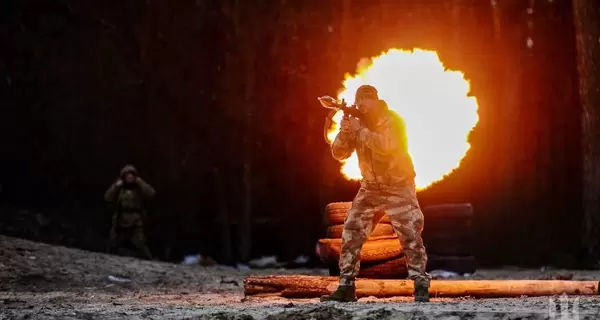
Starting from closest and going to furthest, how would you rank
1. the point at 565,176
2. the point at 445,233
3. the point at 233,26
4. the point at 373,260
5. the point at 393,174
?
the point at 393,174, the point at 373,260, the point at 445,233, the point at 565,176, the point at 233,26

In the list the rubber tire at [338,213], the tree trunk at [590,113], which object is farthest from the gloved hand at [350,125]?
the tree trunk at [590,113]

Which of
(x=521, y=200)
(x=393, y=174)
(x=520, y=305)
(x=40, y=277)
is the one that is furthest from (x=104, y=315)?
(x=521, y=200)

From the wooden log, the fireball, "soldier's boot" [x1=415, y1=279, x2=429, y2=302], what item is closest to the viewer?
"soldier's boot" [x1=415, y1=279, x2=429, y2=302]

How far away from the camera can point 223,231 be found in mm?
18203

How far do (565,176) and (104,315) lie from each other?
1290 centimetres

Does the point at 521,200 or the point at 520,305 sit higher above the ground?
the point at 521,200

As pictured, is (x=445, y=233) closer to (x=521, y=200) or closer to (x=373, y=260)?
(x=521, y=200)

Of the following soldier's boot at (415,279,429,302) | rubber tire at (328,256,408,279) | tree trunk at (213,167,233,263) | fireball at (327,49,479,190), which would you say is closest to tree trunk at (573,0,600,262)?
fireball at (327,49,479,190)

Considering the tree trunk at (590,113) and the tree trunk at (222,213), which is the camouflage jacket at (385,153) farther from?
the tree trunk at (222,213)

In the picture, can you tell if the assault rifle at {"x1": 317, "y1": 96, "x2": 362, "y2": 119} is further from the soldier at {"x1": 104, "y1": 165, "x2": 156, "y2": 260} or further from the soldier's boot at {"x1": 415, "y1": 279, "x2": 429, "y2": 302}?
the soldier at {"x1": 104, "y1": 165, "x2": 156, "y2": 260}

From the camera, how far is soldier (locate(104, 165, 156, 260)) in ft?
54.4

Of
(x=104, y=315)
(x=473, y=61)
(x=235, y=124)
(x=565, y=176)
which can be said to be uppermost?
(x=473, y=61)

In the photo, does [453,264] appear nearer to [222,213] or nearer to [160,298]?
[222,213]

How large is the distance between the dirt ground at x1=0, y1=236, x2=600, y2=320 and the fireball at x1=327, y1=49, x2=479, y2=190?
2515 millimetres
